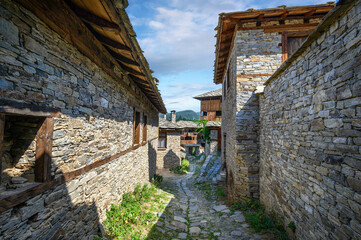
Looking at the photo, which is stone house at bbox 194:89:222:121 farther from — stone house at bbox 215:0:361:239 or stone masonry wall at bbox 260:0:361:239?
stone masonry wall at bbox 260:0:361:239

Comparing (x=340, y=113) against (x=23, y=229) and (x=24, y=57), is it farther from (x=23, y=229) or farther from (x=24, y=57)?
(x=23, y=229)

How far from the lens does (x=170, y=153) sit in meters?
16.2

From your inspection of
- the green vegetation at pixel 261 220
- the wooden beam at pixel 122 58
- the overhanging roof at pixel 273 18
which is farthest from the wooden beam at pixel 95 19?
the green vegetation at pixel 261 220

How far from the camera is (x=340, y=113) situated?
2.31 metres

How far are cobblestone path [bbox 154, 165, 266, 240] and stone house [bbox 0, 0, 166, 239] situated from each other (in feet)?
7.14

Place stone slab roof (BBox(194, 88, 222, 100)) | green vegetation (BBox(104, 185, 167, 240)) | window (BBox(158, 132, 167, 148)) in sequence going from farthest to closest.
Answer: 1. stone slab roof (BBox(194, 88, 222, 100))
2. window (BBox(158, 132, 167, 148))
3. green vegetation (BBox(104, 185, 167, 240))

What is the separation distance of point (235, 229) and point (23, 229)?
4618 millimetres

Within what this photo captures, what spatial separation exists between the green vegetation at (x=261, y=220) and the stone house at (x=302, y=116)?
0.25 meters

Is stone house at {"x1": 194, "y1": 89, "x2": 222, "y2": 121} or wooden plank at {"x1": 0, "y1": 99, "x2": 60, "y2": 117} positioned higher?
stone house at {"x1": 194, "y1": 89, "x2": 222, "y2": 121}

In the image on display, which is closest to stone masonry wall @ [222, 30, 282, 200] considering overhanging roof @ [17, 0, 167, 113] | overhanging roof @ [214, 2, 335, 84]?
overhanging roof @ [214, 2, 335, 84]

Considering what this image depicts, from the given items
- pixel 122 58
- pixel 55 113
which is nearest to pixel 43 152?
pixel 55 113

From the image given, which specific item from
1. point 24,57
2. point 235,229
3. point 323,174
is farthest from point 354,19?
point 235,229

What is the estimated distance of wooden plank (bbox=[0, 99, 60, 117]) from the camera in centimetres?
170

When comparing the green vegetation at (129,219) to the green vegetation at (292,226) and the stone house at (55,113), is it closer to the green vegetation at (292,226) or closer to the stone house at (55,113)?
the stone house at (55,113)
